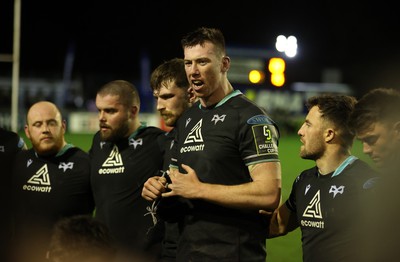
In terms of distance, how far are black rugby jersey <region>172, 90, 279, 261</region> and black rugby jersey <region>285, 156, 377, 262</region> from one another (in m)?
0.35

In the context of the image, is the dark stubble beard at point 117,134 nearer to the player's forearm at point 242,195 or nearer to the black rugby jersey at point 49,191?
the black rugby jersey at point 49,191

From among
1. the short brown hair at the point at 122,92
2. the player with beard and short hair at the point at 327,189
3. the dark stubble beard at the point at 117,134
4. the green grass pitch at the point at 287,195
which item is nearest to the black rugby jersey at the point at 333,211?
the player with beard and short hair at the point at 327,189

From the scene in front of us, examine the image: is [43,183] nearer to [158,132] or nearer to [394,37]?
[158,132]

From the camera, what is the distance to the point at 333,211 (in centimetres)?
410

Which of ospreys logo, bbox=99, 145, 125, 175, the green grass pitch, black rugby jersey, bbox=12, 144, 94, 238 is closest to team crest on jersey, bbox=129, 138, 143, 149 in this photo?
ospreys logo, bbox=99, 145, 125, 175

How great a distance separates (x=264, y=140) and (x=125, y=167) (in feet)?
5.97

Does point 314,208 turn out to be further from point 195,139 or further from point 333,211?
point 195,139

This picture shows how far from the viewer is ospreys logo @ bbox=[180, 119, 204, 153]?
13.2ft

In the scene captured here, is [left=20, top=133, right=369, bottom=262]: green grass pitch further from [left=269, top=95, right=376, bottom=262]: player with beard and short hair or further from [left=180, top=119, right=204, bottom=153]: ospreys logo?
[left=180, top=119, right=204, bottom=153]: ospreys logo

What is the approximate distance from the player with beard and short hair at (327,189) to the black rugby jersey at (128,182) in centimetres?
126

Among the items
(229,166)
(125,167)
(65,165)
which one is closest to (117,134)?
(125,167)

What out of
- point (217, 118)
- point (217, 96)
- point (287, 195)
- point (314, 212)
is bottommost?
point (287, 195)

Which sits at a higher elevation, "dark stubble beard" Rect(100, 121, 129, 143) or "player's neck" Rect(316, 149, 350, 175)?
"dark stubble beard" Rect(100, 121, 129, 143)

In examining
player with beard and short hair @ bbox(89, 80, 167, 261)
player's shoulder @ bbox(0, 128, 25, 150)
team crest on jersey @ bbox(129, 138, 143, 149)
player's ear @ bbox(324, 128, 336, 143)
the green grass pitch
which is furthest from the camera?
the green grass pitch
